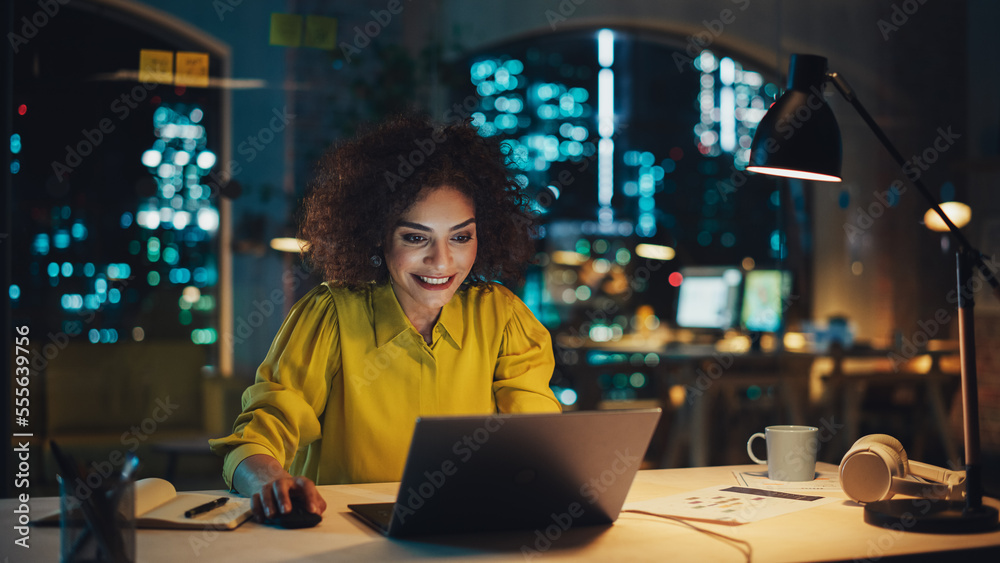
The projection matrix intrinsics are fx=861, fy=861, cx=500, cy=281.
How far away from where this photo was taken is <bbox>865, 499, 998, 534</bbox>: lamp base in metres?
1.22

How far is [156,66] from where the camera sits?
11.6ft

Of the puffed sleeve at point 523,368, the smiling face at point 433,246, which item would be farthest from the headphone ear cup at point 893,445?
the smiling face at point 433,246

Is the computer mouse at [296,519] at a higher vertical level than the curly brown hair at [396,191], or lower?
lower

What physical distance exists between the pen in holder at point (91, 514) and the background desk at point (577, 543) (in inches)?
5.5

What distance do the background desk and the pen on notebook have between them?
0.06m

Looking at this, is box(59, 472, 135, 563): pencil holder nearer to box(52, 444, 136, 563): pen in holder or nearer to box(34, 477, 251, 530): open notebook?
box(52, 444, 136, 563): pen in holder

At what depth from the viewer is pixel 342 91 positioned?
12.6ft

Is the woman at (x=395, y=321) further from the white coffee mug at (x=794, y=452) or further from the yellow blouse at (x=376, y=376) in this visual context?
the white coffee mug at (x=794, y=452)

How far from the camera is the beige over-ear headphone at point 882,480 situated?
4.55 ft

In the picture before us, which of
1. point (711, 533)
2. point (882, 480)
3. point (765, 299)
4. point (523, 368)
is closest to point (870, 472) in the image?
point (882, 480)

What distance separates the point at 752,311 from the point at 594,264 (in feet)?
3.28

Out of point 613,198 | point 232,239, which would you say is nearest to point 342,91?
point 232,239

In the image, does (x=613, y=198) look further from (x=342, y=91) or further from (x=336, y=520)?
(x=336, y=520)

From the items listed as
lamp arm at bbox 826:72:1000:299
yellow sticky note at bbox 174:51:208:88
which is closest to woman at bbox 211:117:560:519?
lamp arm at bbox 826:72:1000:299
